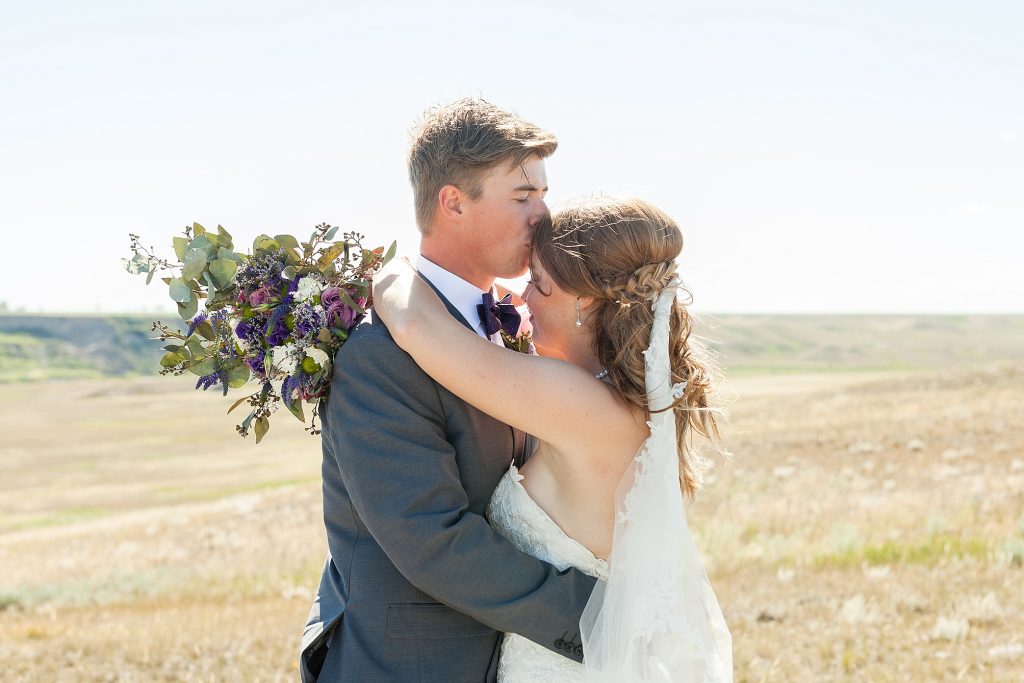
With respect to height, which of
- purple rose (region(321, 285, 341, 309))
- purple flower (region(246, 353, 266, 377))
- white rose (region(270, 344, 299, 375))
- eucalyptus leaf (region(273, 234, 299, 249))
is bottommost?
purple flower (region(246, 353, 266, 377))

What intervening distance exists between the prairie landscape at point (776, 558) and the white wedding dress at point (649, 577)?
0.37m

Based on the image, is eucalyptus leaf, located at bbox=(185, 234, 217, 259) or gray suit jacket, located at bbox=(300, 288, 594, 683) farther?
eucalyptus leaf, located at bbox=(185, 234, 217, 259)

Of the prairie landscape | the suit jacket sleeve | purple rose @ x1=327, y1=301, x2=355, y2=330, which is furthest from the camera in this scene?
the prairie landscape

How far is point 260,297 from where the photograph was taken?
3436mm

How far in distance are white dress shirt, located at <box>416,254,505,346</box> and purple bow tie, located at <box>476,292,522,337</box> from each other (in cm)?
2

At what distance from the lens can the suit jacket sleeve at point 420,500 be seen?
298 centimetres

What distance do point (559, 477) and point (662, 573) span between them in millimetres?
495

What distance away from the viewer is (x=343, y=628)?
10.6 ft

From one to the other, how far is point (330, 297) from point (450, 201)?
0.56 metres

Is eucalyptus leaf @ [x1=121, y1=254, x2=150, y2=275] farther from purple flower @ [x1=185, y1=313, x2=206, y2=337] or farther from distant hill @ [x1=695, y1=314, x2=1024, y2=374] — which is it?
distant hill @ [x1=695, y1=314, x2=1024, y2=374]

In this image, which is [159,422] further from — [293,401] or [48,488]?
[293,401]

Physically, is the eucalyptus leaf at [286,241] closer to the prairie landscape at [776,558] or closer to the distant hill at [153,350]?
the prairie landscape at [776,558]

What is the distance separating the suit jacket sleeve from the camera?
2980 mm

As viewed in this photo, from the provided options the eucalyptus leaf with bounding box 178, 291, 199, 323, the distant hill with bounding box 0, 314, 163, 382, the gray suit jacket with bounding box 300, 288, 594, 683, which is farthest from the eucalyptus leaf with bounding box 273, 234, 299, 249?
the distant hill with bounding box 0, 314, 163, 382
